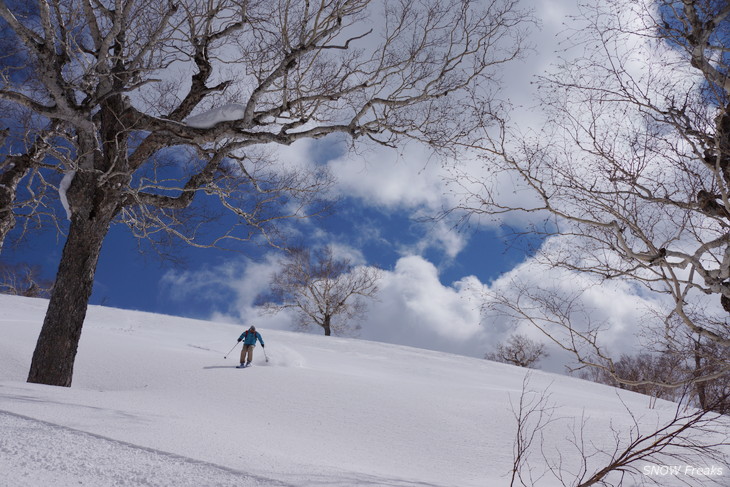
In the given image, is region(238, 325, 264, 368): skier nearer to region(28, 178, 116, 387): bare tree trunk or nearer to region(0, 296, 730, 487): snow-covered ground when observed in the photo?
region(0, 296, 730, 487): snow-covered ground

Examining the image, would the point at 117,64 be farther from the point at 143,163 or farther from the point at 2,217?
the point at 2,217

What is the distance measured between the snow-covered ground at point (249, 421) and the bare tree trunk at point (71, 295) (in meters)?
0.57

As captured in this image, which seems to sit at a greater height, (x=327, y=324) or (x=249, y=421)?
(x=327, y=324)

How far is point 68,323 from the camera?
7.21 metres

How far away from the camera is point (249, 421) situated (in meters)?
6.77

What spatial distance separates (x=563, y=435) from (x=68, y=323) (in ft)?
27.9

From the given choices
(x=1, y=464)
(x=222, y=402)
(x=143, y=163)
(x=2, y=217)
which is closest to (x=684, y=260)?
(x=1, y=464)

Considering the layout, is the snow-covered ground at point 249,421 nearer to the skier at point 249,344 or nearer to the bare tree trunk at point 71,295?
the skier at point 249,344

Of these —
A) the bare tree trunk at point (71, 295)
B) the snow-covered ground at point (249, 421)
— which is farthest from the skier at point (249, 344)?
the bare tree trunk at point (71, 295)

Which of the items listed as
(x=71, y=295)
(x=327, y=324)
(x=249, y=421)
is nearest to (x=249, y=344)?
(x=71, y=295)

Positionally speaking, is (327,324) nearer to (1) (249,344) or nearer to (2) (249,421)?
(1) (249,344)

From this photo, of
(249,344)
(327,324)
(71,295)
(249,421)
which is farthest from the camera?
(327,324)

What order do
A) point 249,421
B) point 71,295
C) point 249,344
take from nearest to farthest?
point 249,421 → point 71,295 → point 249,344

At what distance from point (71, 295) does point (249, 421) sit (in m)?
3.35
